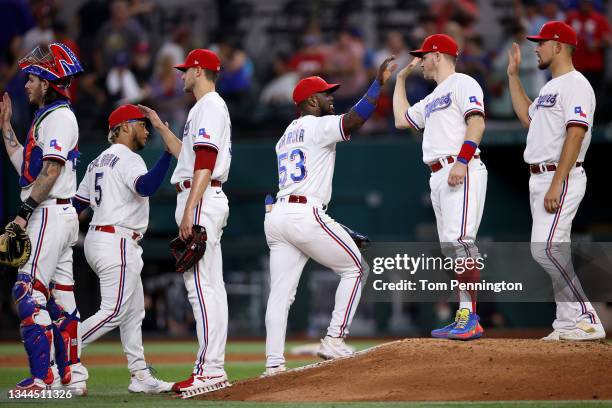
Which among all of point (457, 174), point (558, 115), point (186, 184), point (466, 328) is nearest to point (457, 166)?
point (457, 174)

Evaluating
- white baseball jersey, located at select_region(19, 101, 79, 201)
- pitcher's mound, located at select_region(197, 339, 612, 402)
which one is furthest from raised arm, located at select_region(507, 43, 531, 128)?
white baseball jersey, located at select_region(19, 101, 79, 201)

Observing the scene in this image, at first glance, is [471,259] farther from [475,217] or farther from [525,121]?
[525,121]

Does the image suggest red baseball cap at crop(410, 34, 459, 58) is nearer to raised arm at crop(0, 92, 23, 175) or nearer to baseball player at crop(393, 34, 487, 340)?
baseball player at crop(393, 34, 487, 340)

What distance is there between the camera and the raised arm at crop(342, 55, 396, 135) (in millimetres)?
6656

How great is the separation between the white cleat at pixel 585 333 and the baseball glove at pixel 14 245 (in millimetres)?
3697

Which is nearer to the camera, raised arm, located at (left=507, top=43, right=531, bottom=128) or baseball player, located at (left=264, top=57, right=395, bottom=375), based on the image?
baseball player, located at (left=264, top=57, right=395, bottom=375)

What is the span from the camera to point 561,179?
6781 mm

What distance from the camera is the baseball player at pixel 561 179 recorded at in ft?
22.4

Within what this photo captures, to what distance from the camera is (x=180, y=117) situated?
48.5 feet

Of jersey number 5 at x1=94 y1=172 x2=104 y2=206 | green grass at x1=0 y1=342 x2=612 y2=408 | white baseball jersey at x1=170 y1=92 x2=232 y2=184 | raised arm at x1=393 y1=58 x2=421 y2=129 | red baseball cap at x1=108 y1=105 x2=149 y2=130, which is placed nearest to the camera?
green grass at x1=0 y1=342 x2=612 y2=408

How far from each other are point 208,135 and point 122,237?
110 cm

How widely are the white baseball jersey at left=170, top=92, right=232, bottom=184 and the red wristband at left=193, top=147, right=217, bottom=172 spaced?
0.03 meters

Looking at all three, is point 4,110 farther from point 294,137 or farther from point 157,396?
point 157,396

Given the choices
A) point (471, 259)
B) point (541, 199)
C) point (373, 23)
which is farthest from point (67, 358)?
point (373, 23)
